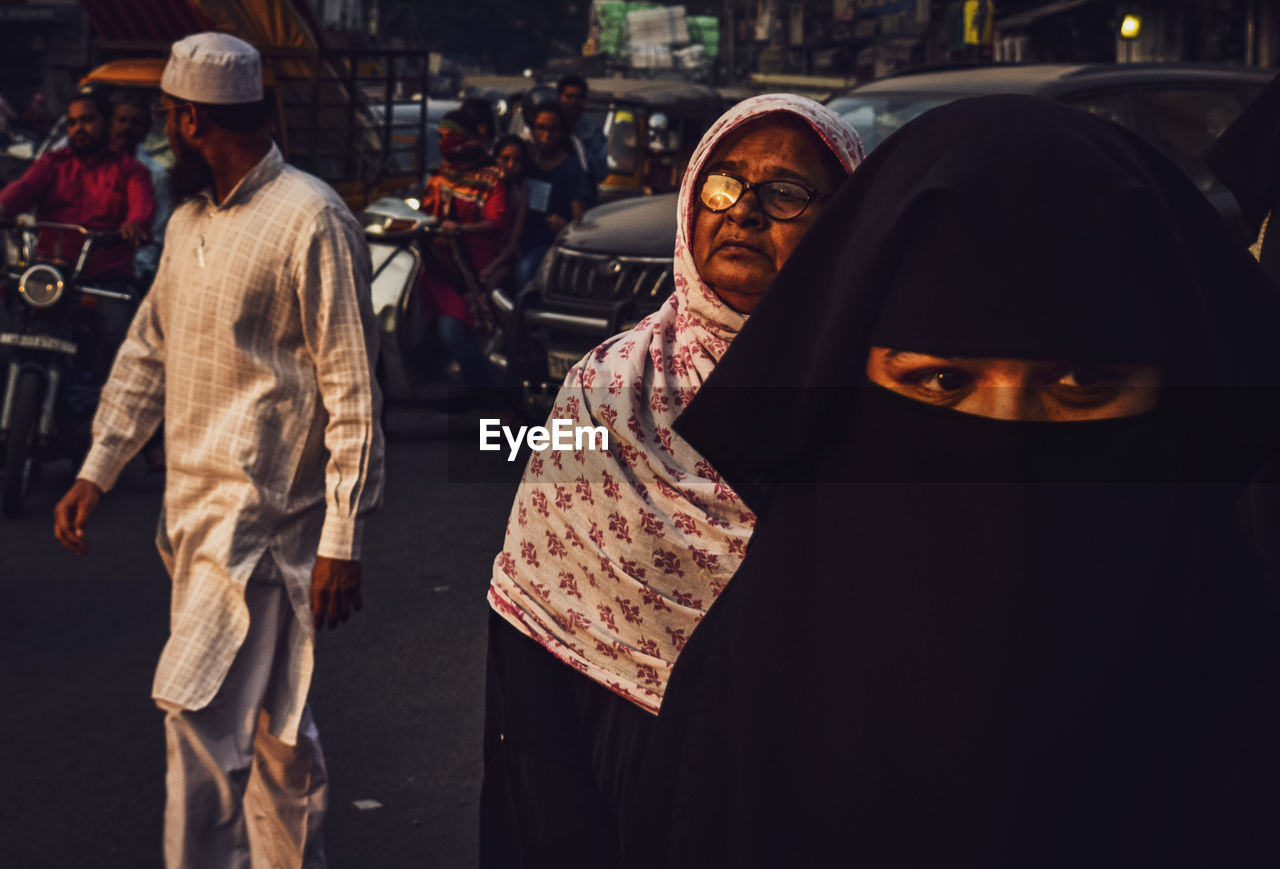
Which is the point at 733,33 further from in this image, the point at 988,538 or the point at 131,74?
the point at 988,538

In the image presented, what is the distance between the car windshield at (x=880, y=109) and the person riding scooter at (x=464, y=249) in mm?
2702

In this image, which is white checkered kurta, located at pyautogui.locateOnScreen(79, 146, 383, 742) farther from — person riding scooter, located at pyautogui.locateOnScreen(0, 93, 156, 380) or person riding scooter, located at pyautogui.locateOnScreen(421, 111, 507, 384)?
person riding scooter, located at pyautogui.locateOnScreen(421, 111, 507, 384)

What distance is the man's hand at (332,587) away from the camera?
3.69m

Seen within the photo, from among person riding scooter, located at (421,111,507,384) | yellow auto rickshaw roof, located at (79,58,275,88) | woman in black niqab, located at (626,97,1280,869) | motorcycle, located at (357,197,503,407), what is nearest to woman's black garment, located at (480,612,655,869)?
woman in black niqab, located at (626,97,1280,869)

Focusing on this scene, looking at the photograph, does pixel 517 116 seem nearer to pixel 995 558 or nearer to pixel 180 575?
pixel 180 575

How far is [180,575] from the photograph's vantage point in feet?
12.3

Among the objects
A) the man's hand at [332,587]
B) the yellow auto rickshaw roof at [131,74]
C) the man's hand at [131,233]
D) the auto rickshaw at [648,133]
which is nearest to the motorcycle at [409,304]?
the man's hand at [131,233]

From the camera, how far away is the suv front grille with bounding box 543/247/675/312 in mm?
8445

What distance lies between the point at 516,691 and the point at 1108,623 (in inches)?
46.9

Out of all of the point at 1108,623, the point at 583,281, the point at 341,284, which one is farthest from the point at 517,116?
the point at 1108,623

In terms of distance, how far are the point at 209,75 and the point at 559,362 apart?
5289 millimetres

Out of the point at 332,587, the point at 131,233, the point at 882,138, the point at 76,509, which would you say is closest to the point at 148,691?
the point at 76,509

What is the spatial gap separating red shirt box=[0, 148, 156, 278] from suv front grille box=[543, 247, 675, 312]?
200cm

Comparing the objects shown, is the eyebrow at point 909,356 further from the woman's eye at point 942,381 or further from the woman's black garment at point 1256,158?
the woman's black garment at point 1256,158
